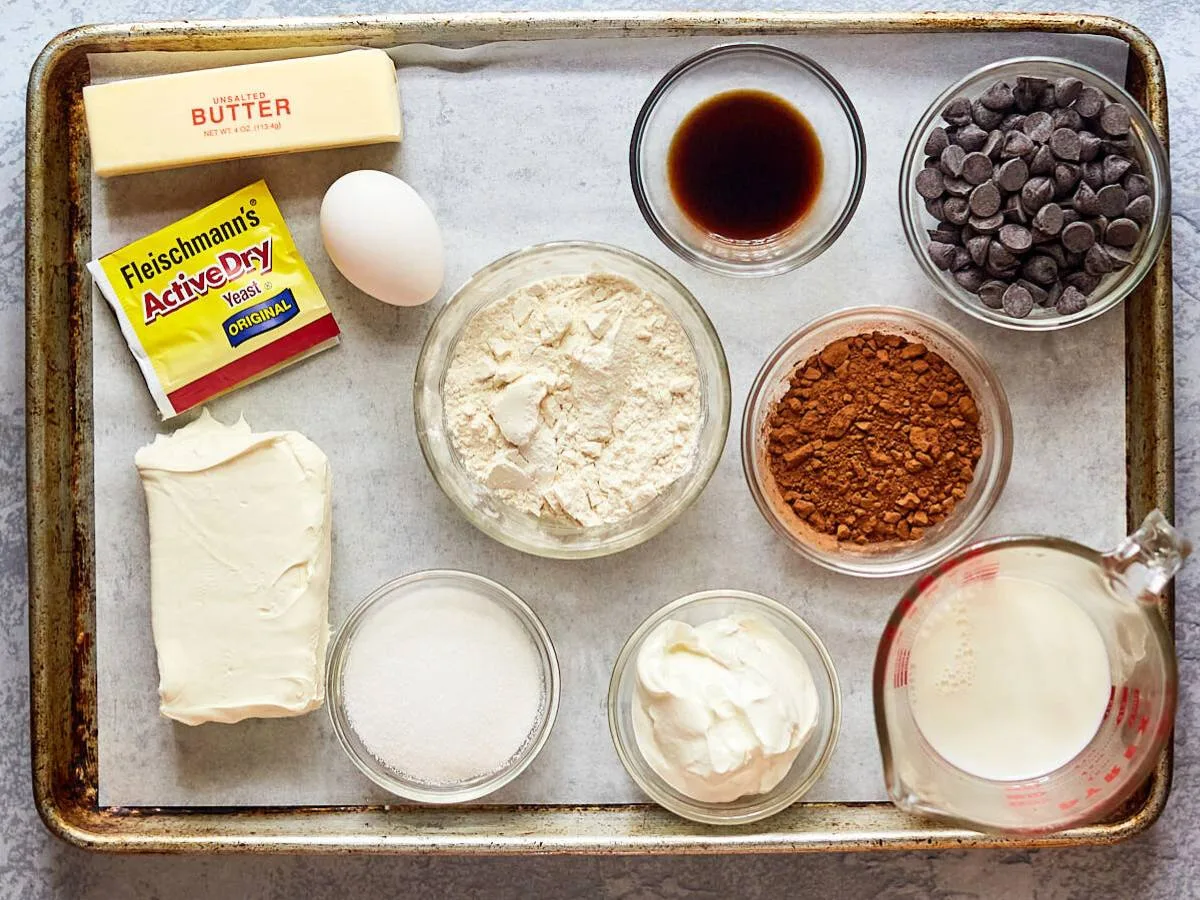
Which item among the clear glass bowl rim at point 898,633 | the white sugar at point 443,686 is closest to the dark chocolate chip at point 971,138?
the clear glass bowl rim at point 898,633

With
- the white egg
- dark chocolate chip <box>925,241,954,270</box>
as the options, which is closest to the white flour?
the white egg

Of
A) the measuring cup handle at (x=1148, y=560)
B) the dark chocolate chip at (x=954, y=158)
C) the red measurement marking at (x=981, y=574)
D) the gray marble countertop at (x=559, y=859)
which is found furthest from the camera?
the gray marble countertop at (x=559, y=859)

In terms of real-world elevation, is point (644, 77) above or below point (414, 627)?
above

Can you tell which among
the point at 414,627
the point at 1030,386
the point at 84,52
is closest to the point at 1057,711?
the point at 1030,386

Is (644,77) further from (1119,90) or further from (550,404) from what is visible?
(1119,90)

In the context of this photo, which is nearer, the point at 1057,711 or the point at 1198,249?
the point at 1057,711

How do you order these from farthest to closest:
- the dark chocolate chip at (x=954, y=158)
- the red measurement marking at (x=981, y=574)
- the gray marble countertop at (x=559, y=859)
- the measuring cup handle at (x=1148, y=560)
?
the gray marble countertop at (x=559, y=859)
the dark chocolate chip at (x=954, y=158)
the red measurement marking at (x=981, y=574)
the measuring cup handle at (x=1148, y=560)

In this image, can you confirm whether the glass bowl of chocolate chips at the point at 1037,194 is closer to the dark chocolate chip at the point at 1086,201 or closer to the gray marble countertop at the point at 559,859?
the dark chocolate chip at the point at 1086,201
